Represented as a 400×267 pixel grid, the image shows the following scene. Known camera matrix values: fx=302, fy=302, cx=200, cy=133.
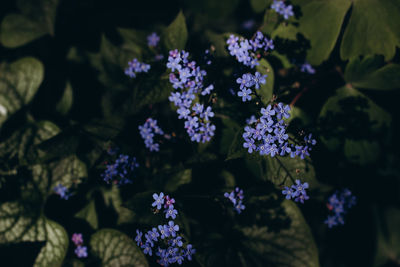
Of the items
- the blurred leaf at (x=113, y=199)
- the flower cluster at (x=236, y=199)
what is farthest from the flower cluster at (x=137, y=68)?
the flower cluster at (x=236, y=199)

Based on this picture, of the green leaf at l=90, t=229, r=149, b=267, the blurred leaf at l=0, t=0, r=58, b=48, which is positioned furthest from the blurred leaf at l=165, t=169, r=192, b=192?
the blurred leaf at l=0, t=0, r=58, b=48

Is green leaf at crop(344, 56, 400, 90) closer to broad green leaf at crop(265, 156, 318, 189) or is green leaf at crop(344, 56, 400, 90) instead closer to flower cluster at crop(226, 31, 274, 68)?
flower cluster at crop(226, 31, 274, 68)

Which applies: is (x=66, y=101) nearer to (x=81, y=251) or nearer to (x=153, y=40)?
(x=153, y=40)

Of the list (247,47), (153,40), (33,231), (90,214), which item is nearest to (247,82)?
(247,47)

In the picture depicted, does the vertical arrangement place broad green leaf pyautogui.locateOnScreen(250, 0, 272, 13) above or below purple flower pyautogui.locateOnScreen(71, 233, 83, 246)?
above

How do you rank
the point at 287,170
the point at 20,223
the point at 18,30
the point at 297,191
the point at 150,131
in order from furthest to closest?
1. the point at 18,30
2. the point at 20,223
3. the point at 150,131
4. the point at 287,170
5. the point at 297,191

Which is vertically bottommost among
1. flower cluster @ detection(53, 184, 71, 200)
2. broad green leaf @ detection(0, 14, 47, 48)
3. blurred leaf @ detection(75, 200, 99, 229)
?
blurred leaf @ detection(75, 200, 99, 229)
